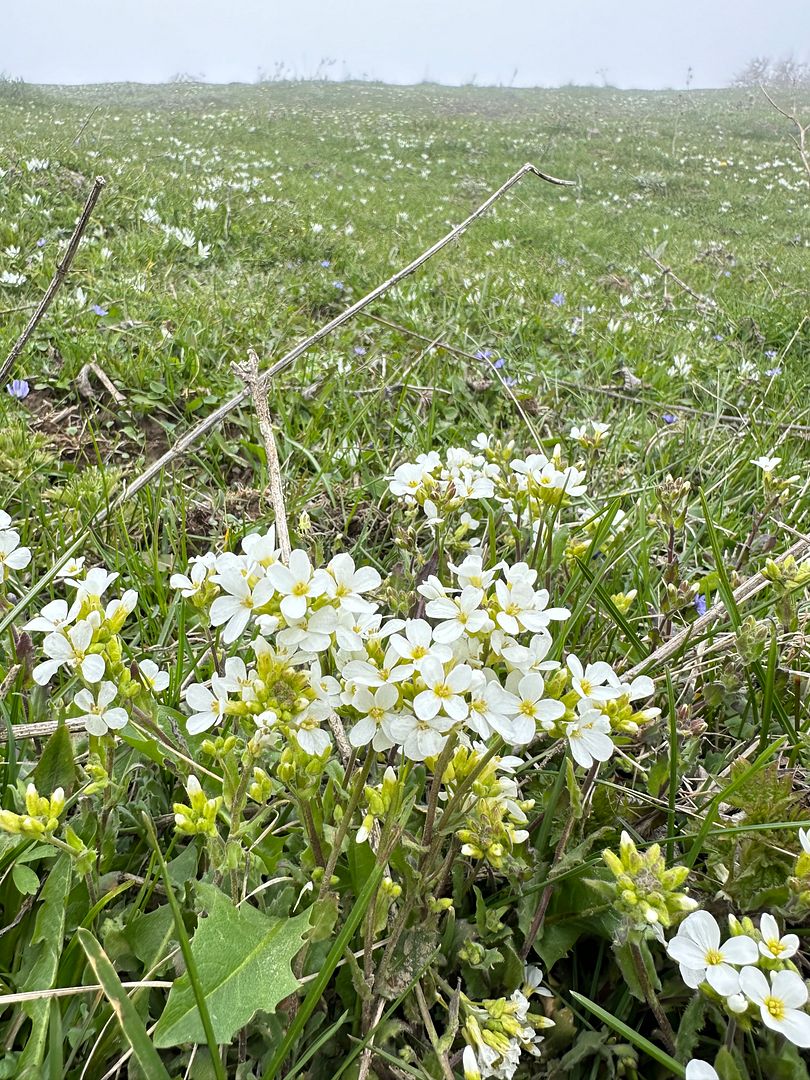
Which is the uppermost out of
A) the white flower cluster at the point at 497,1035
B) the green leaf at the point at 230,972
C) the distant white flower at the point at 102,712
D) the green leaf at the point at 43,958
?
the distant white flower at the point at 102,712

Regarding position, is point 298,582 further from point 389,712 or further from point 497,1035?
point 497,1035

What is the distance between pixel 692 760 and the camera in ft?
6.30

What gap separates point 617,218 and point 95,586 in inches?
655

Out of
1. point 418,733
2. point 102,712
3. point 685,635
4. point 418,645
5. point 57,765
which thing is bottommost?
point 57,765

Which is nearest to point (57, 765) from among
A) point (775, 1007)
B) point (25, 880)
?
point (25, 880)

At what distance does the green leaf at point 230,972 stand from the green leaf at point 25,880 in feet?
1.22

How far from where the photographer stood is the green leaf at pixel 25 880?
137 centimetres

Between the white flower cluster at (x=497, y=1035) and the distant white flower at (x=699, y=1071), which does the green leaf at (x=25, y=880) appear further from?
the distant white flower at (x=699, y=1071)

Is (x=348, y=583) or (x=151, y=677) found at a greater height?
(x=348, y=583)

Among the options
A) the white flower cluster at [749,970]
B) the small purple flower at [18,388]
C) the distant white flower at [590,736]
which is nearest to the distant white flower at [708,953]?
the white flower cluster at [749,970]

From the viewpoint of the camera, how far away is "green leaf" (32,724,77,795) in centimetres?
153

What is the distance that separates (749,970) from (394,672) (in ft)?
2.31

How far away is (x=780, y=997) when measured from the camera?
1.06 m

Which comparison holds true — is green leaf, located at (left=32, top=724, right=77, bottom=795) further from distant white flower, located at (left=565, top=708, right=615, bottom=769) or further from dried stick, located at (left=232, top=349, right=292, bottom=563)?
distant white flower, located at (left=565, top=708, right=615, bottom=769)
